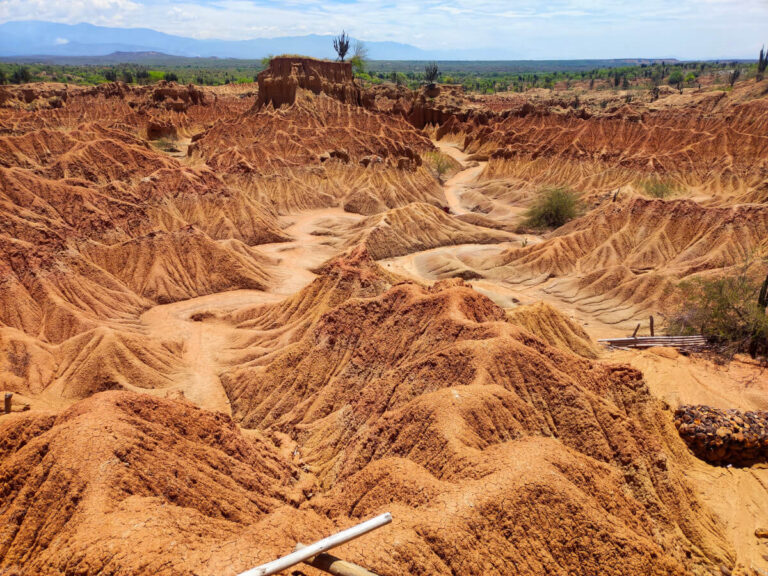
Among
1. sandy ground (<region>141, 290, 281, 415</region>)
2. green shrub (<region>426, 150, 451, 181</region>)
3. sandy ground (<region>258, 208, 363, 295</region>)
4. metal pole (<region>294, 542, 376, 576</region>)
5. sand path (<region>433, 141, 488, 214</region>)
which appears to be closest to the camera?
metal pole (<region>294, 542, 376, 576</region>)

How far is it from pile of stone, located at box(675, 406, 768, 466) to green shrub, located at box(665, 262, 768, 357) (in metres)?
8.83

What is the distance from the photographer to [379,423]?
1700 cm

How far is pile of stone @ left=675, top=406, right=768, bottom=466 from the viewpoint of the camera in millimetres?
18906

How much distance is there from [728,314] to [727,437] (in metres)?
12.6

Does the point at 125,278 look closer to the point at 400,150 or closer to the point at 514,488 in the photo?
the point at 514,488

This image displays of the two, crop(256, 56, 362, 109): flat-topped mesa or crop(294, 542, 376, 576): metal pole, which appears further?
crop(256, 56, 362, 109): flat-topped mesa

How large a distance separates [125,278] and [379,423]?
96.0 ft

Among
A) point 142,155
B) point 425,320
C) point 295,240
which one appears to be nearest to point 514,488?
point 425,320

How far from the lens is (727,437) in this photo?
61.8 ft

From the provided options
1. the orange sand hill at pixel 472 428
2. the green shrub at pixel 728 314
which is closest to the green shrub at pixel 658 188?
the green shrub at pixel 728 314

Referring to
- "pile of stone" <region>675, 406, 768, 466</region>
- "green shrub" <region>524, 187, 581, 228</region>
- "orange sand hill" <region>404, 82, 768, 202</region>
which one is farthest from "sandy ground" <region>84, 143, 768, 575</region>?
"orange sand hill" <region>404, 82, 768, 202</region>

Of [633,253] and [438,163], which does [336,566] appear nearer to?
[633,253]

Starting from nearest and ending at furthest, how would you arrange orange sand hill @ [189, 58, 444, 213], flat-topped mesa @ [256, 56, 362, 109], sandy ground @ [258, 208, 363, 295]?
sandy ground @ [258, 208, 363, 295] < orange sand hill @ [189, 58, 444, 213] < flat-topped mesa @ [256, 56, 362, 109]

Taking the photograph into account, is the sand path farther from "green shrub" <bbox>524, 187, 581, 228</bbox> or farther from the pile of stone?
the pile of stone
